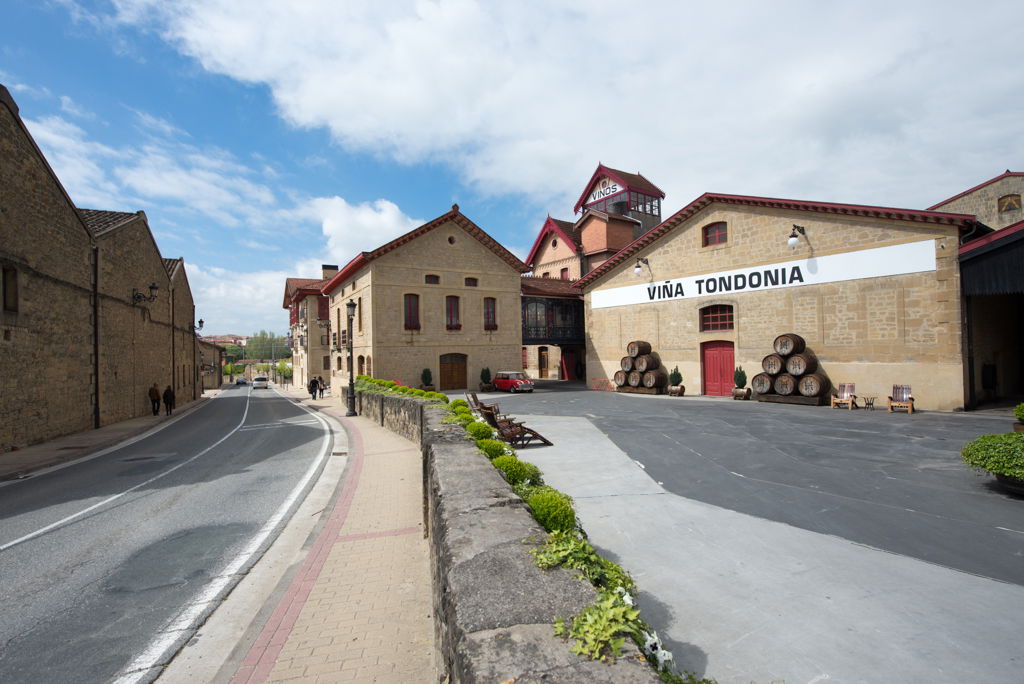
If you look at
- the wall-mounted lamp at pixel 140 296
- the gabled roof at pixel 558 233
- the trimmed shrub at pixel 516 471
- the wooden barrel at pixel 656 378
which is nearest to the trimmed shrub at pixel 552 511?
the trimmed shrub at pixel 516 471

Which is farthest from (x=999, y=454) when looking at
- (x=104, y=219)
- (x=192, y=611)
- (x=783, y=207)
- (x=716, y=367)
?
(x=104, y=219)

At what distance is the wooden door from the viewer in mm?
26734

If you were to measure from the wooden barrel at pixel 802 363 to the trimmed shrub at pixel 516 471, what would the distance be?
15545 mm

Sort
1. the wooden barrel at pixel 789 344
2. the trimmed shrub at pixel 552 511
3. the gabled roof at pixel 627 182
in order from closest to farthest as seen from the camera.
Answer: the trimmed shrub at pixel 552 511
the wooden barrel at pixel 789 344
the gabled roof at pixel 627 182

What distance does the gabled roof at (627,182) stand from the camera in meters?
38.2

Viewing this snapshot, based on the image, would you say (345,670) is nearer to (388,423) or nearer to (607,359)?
(388,423)

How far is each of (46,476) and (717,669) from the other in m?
13.0

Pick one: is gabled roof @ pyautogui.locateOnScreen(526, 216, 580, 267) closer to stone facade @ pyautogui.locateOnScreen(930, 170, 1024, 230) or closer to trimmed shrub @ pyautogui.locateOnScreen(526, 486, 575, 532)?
stone facade @ pyautogui.locateOnScreen(930, 170, 1024, 230)

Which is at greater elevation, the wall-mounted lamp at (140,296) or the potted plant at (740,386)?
the wall-mounted lamp at (140,296)

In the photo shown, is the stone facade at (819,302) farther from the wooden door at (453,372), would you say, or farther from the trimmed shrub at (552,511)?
Result: the trimmed shrub at (552,511)

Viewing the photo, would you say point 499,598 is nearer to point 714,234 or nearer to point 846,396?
point 846,396

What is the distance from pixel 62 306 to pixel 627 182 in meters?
34.5

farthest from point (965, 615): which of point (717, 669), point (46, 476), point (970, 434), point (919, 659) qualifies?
point (46, 476)

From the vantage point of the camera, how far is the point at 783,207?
62.6 feet
